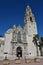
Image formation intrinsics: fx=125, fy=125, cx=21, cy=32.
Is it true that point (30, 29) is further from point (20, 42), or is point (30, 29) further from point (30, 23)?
point (20, 42)

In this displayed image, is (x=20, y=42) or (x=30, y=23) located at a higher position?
(x=30, y=23)

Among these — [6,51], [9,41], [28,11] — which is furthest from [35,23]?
[6,51]

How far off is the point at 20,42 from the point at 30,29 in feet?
25.4

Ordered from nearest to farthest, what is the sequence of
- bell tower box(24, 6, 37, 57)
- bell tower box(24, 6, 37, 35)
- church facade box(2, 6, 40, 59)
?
church facade box(2, 6, 40, 59) → bell tower box(24, 6, 37, 57) → bell tower box(24, 6, 37, 35)

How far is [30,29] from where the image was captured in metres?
53.6

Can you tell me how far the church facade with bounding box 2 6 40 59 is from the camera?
157ft

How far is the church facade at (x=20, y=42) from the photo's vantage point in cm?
4780

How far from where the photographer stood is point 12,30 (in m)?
51.0

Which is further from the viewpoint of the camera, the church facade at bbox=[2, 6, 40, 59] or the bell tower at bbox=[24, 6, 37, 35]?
the bell tower at bbox=[24, 6, 37, 35]

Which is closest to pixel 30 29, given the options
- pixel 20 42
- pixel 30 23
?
pixel 30 23

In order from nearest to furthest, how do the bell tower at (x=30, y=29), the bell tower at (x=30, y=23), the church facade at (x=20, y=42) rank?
the church facade at (x=20, y=42)
the bell tower at (x=30, y=29)
the bell tower at (x=30, y=23)

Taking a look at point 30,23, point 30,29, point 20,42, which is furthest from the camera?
point 30,23

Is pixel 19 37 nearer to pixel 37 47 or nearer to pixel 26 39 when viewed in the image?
pixel 26 39

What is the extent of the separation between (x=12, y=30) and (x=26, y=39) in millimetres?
6748
